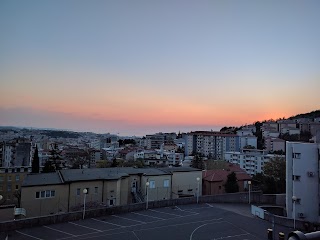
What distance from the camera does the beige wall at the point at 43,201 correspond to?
850 inches

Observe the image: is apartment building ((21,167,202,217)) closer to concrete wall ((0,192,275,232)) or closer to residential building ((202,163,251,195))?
concrete wall ((0,192,275,232))

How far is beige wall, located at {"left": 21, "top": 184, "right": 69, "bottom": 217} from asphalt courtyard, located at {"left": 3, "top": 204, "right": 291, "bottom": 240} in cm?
A: 624

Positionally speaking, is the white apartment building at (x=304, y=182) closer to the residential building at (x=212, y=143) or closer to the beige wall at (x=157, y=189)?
the beige wall at (x=157, y=189)

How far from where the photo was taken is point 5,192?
1943 inches

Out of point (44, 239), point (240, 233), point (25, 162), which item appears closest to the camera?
point (44, 239)

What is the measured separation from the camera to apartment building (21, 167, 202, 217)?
72.8ft

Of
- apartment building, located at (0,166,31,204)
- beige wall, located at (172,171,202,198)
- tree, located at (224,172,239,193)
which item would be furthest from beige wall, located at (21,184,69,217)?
apartment building, located at (0,166,31,204)

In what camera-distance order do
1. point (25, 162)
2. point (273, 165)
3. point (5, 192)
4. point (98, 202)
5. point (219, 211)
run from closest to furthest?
point (219, 211)
point (98, 202)
point (273, 165)
point (5, 192)
point (25, 162)

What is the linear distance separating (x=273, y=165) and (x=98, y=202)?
2442cm

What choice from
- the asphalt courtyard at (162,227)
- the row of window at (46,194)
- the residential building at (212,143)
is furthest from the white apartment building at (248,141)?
the row of window at (46,194)

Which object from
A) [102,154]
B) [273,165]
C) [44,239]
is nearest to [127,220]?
[44,239]

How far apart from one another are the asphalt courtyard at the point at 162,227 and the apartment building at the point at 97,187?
151 inches

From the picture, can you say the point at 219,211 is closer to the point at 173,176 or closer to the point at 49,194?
the point at 173,176

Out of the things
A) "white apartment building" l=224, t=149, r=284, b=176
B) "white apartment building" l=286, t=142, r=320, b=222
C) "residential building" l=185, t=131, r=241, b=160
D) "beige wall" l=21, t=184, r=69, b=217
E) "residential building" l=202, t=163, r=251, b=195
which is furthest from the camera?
"residential building" l=185, t=131, r=241, b=160
